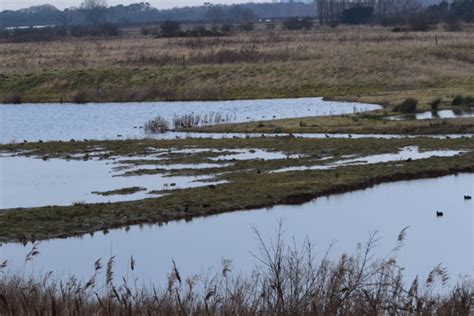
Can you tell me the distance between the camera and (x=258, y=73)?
214ft

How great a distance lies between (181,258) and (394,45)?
54626mm

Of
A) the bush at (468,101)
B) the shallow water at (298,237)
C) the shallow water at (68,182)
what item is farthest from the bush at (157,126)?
the shallow water at (298,237)

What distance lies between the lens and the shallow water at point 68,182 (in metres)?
27.2

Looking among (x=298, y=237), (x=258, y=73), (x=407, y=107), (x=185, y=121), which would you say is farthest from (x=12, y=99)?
(x=298, y=237)

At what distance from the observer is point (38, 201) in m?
27.0

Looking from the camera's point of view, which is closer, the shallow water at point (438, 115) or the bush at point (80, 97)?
→ the shallow water at point (438, 115)

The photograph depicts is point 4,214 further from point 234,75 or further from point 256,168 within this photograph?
point 234,75

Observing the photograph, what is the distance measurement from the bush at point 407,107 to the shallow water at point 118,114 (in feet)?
7.23

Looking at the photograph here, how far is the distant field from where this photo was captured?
60.9 metres

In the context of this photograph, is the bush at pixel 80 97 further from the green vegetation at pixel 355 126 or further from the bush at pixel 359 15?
the bush at pixel 359 15

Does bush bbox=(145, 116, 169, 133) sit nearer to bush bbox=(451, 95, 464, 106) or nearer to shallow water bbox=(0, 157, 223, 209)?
shallow water bbox=(0, 157, 223, 209)

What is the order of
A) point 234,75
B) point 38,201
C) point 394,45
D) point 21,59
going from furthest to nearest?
point 21,59 → point 394,45 → point 234,75 → point 38,201

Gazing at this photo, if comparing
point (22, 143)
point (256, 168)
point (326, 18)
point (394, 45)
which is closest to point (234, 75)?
point (394, 45)

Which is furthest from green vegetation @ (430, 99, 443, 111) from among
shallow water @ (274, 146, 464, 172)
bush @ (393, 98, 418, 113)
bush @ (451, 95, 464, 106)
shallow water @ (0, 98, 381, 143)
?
shallow water @ (274, 146, 464, 172)
